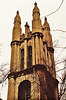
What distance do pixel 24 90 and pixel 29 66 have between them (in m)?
3.52

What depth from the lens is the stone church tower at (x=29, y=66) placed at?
22.8 m

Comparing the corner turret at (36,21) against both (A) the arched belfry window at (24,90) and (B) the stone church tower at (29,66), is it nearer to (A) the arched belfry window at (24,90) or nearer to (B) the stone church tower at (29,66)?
(B) the stone church tower at (29,66)

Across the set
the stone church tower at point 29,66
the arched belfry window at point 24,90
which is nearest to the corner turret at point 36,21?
the stone church tower at point 29,66

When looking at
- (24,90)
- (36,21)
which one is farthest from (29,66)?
(36,21)

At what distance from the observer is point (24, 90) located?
926 inches

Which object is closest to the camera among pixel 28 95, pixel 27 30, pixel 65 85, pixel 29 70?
pixel 65 85

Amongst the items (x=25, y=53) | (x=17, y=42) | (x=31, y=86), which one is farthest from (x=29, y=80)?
(x=17, y=42)

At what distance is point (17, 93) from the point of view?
934 inches

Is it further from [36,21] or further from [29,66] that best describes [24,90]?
[36,21]

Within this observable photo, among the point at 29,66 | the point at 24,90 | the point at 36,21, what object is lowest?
the point at 24,90

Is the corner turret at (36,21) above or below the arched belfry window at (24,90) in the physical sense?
above

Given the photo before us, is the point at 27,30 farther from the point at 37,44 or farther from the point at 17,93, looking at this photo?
the point at 17,93

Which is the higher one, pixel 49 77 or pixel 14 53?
pixel 14 53

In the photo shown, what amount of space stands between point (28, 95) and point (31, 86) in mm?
1000
